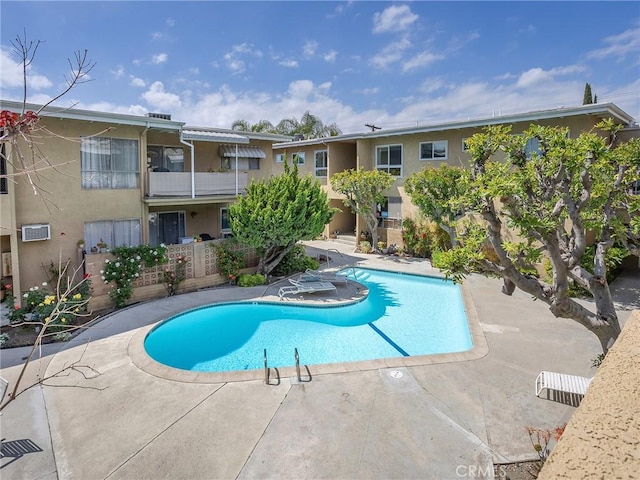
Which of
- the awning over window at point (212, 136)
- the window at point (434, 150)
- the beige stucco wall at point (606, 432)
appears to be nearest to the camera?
the beige stucco wall at point (606, 432)

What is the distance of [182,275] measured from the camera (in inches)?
723

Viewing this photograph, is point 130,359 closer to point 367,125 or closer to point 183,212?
point 183,212

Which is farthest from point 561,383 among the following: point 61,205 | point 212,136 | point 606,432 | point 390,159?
point 390,159

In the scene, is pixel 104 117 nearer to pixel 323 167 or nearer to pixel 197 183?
pixel 197 183

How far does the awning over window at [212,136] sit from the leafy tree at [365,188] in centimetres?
731

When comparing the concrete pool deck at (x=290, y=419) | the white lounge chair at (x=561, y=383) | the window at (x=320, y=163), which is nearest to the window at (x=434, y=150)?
the window at (x=320, y=163)

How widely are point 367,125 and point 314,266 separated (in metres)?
14.8

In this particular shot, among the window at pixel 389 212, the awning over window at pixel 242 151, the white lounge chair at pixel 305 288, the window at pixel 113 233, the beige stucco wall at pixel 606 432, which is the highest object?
the awning over window at pixel 242 151

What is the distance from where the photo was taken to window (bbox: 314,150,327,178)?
33.4 m

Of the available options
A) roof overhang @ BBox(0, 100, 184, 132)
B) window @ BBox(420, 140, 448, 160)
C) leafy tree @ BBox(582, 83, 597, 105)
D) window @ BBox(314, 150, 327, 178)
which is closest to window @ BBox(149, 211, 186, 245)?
roof overhang @ BBox(0, 100, 184, 132)

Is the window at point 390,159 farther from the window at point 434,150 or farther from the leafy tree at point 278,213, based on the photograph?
the leafy tree at point 278,213

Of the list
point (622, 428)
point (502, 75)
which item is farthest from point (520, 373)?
point (502, 75)

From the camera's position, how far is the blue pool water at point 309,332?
43.1 ft

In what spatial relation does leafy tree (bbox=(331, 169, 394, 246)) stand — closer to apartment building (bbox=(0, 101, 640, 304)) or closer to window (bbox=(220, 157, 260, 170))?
apartment building (bbox=(0, 101, 640, 304))
